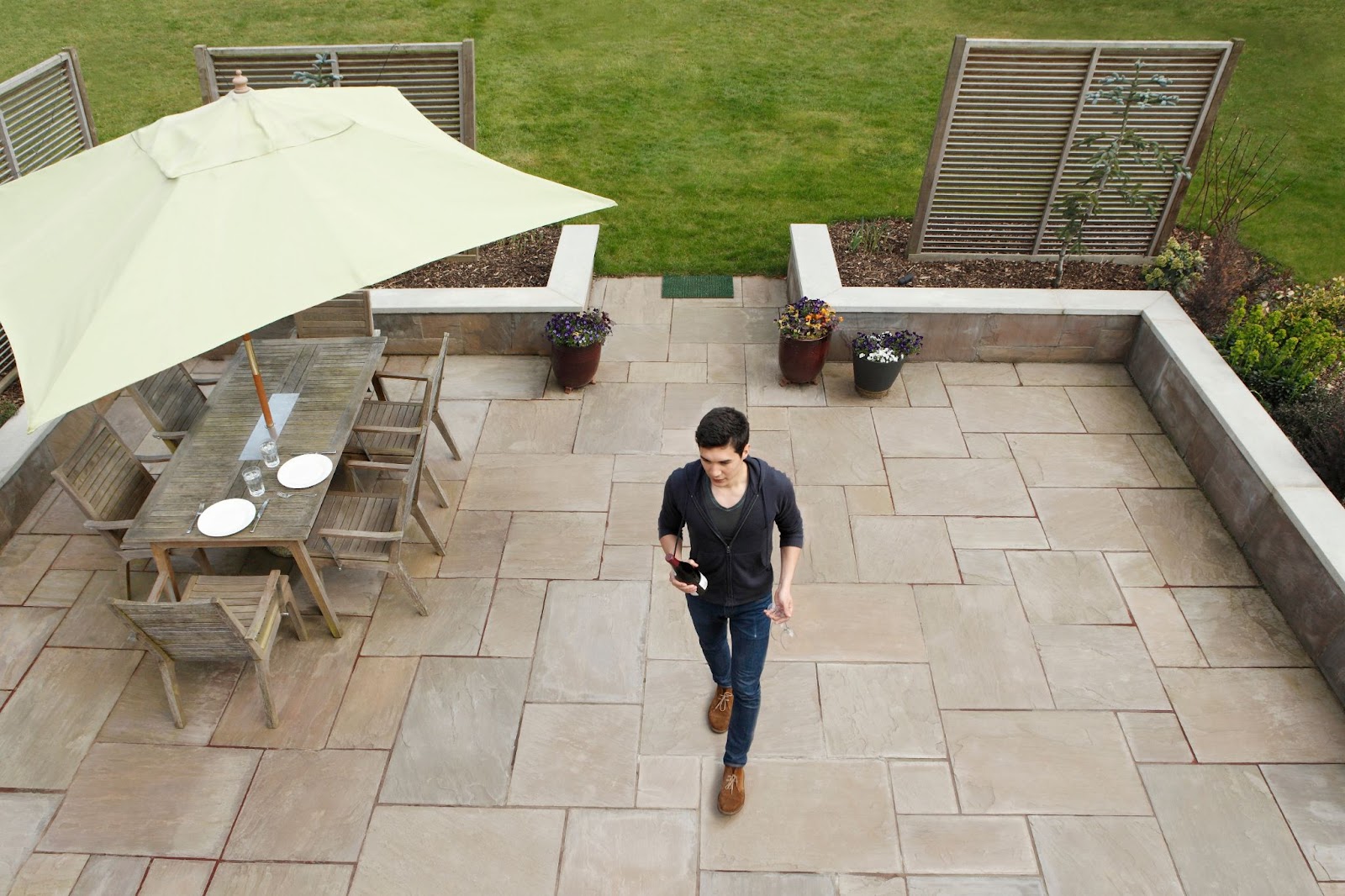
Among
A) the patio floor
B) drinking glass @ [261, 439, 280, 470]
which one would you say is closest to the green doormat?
the patio floor

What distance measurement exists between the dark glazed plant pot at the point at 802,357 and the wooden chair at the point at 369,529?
2.73 m

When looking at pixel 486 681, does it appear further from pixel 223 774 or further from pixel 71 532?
pixel 71 532

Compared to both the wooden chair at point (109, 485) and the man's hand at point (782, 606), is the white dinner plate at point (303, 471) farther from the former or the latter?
the man's hand at point (782, 606)

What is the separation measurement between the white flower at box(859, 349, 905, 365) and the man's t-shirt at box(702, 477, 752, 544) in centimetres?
307

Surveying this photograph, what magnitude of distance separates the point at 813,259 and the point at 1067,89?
2241 millimetres

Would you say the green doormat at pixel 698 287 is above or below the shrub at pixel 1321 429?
below

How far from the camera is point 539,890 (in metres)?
3.57

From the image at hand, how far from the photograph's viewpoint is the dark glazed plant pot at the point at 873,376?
237 inches

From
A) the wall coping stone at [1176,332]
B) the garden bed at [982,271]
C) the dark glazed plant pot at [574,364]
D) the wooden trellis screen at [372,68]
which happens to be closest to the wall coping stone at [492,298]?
the dark glazed plant pot at [574,364]

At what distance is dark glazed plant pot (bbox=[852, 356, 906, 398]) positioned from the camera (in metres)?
6.02

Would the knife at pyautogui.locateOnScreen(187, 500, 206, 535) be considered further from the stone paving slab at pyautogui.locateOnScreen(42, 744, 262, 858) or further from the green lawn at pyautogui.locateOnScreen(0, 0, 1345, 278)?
the green lawn at pyautogui.locateOnScreen(0, 0, 1345, 278)

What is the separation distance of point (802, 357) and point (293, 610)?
12.0ft

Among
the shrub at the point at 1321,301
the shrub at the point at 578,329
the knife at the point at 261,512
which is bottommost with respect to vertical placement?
the knife at the point at 261,512

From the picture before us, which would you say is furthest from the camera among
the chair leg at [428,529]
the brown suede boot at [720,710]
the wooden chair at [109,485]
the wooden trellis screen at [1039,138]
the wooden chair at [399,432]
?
the wooden trellis screen at [1039,138]
